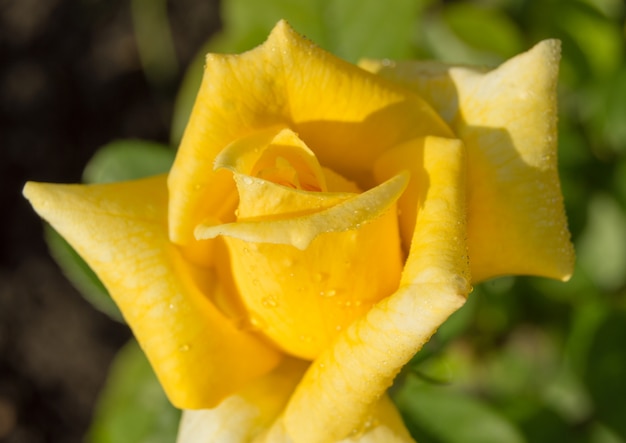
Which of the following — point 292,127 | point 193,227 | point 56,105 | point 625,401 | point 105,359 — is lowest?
point 105,359

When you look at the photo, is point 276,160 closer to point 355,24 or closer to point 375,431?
point 375,431

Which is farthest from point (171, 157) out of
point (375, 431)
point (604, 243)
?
point (604, 243)

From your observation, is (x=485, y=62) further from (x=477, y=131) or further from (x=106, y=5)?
(x=106, y=5)

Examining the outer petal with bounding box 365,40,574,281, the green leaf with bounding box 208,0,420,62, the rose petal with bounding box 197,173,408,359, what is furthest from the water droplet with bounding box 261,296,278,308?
the green leaf with bounding box 208,0,420,62

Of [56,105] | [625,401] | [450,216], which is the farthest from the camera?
[56,105]

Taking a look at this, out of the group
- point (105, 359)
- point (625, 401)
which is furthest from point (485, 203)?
point (105, 359)

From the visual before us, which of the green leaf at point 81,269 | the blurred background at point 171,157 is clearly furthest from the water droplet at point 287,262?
A: the green leaf at point 81,269

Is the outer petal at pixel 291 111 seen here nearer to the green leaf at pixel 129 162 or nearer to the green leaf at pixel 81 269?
the green leaf at pixel 81 269
